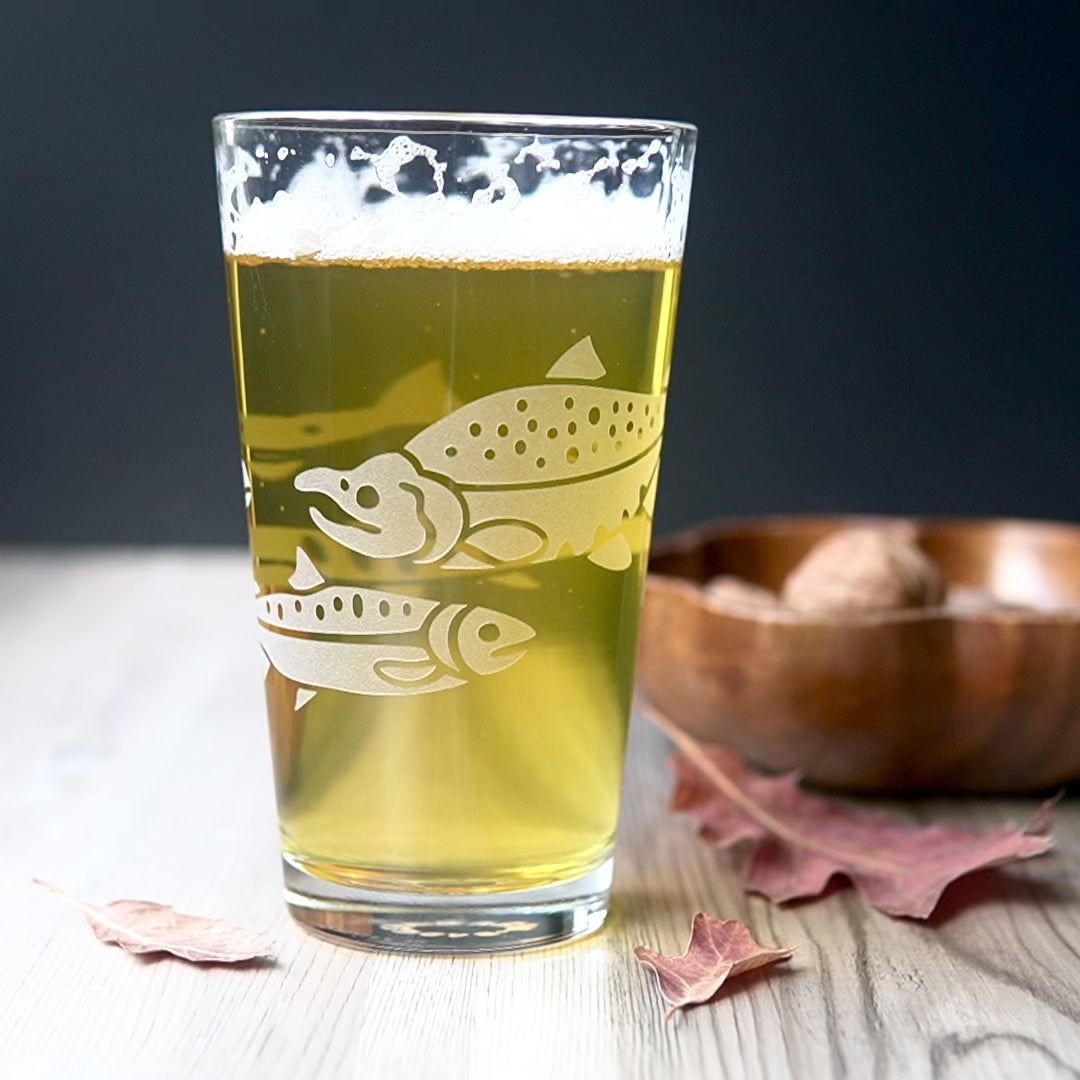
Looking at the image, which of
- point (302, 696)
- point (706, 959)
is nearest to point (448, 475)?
point (302, 696)

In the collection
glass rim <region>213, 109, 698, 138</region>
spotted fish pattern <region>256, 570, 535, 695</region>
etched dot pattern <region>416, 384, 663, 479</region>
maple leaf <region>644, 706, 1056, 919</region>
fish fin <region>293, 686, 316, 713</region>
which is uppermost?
glass rim <region>213, 109, 698, 138</region>

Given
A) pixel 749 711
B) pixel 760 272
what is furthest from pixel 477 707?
pixel 760 272

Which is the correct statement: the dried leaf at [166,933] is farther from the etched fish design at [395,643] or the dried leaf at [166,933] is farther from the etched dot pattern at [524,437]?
the etched dot pattern at [524,437]

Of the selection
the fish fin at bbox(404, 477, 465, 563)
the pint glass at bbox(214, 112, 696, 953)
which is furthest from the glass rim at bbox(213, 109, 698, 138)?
the fish fin at bbox(404, 477, 465, 563)

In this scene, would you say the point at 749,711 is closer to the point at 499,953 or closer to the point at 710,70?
the point at 499,953

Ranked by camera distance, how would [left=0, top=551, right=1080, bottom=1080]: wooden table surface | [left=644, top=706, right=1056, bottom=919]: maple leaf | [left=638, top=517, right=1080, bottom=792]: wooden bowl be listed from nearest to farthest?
[left=0, top=551, right=1080, bottom=1080]: wooden table surface, [left=644, top=706, right=1056, bottom=919]: maple leaf, [left=638, top=517, right=1080, bottom=792]: wooden bowl

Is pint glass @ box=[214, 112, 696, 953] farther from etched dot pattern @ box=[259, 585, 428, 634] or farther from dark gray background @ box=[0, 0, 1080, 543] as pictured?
dark gray background @ box=[0, 0, 1080, 543]

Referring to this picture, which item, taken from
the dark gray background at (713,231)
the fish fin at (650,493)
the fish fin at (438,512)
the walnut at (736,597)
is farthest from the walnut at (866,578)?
the dark gray background at (713,231)
